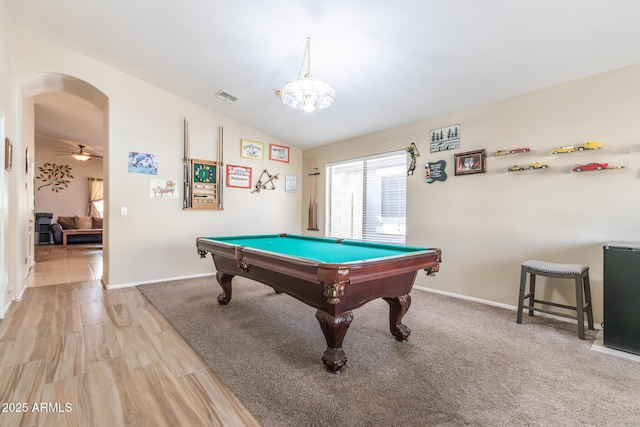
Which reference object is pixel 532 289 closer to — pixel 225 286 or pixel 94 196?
pixel 225 286

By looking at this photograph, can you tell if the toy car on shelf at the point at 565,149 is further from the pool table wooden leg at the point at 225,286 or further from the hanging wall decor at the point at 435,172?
the pool table wooden leg at the point at 225,286

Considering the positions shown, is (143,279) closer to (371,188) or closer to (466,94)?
(371,188)

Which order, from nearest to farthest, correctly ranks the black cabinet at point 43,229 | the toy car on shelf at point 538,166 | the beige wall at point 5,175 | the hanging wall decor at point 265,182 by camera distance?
the beige wall at point 5,175 → the toy car on shelf at point 538,166 → the hanging wall decor at point 265,182 → the black cabinet at point 43,229

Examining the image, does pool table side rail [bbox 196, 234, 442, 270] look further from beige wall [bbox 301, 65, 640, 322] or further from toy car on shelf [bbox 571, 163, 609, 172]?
toy car on shelf [bbox 571, 163, 609, 172]

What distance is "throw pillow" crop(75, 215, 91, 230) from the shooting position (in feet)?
29.6

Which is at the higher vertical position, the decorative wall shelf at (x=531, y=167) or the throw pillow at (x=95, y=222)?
the decorative wall shelf at (x=531, y=167)

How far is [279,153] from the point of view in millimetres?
5840

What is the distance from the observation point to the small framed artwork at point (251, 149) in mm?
5332

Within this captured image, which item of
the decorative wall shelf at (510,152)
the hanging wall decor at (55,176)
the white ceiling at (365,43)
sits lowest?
the decorative wall shelf at (510,152)

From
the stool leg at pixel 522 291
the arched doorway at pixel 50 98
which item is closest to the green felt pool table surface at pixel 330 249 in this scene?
the stool leg at pixel 522 291

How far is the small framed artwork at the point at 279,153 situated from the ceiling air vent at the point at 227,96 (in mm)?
1334

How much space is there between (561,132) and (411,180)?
1.76 m

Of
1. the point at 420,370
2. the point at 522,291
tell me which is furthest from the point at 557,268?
the point at 420,370

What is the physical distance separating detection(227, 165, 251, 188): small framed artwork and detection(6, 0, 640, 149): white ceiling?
4.71ft
